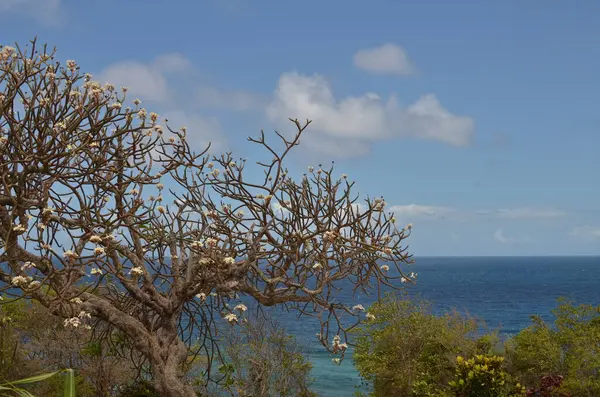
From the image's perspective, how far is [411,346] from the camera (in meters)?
16.8

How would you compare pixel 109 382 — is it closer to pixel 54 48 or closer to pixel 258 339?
pixel 258 339

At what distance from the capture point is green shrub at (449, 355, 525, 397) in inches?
471

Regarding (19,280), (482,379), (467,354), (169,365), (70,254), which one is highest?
(70,254)

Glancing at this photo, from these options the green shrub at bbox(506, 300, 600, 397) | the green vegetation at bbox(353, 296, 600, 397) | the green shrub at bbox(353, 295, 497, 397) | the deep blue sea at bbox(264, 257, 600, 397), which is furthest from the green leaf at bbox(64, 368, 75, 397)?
the deep blue sea at bbox(264, 257, 600, 397)

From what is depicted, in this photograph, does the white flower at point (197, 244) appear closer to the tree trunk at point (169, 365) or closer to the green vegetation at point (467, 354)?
the tree trunk at point (169, 365)

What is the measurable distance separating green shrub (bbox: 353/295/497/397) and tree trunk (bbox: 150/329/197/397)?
278 inches

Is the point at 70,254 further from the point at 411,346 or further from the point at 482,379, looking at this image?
the point at 411,346

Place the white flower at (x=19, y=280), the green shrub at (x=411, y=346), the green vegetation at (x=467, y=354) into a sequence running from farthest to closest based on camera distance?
the green shrub at (x=411, y=346), the green vegetation at (x=467, y=354), the white flower at (x=19, y=280)

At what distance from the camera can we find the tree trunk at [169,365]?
9.57 meters

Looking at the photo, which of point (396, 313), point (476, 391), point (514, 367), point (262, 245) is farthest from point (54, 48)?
point (514, 367)

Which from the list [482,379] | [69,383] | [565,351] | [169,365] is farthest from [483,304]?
[69,383]

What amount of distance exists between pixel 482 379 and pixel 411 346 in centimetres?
484

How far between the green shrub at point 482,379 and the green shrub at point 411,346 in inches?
127

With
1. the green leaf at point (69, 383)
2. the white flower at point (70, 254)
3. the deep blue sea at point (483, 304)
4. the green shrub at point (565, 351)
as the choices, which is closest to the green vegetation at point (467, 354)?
the green shrub at point (565, 351)
